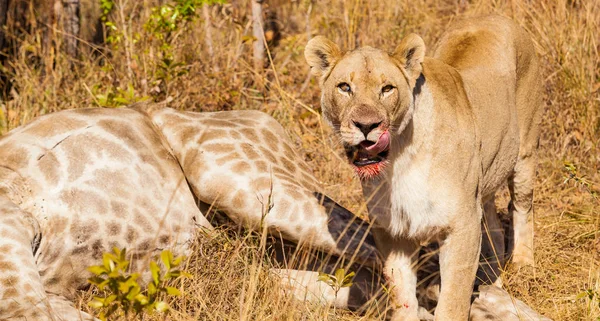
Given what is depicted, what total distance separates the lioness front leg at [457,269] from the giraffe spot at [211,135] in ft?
5.05

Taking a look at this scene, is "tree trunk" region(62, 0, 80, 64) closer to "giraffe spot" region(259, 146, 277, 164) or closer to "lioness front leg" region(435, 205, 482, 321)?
"giraffe spot" region(259, 146, 277, 164)

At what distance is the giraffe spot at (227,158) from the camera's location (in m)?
5.07

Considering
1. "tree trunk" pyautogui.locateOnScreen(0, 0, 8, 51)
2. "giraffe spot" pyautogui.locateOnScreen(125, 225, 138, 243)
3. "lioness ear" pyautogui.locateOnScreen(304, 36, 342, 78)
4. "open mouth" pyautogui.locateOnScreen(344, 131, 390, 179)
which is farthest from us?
"tree trunk" pyautogui.locateOnScreen(0, 0, 8, 51)

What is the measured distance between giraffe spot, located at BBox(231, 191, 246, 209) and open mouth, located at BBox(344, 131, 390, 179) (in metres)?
0.96

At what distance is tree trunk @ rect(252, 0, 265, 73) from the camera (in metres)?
7.59

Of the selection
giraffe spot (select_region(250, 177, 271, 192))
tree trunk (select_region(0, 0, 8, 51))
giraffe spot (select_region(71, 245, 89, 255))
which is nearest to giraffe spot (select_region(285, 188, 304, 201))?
giraffe spot (select_region(250, 177, 271, 192))

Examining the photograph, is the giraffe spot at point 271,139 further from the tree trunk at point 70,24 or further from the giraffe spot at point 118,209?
the tree trunk at point 70,24

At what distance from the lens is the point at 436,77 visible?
4477 mm

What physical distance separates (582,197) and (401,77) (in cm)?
266

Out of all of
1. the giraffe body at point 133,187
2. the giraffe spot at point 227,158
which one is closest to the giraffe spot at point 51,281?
the giraffe body at point 133,187

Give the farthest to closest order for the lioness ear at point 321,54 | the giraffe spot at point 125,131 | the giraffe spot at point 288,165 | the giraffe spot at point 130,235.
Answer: the giraffe spot at point 288,165 < the giraffe spot at point 125,131 < the giraffe spot at point 130,235 < the lioness ear at point 321,54

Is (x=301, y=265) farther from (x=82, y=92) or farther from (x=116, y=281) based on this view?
(x=82, y=92)

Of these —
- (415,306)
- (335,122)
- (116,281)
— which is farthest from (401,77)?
(116,281)

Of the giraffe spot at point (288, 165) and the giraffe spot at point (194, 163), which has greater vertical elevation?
the giraffe spot at point (194, 163)
